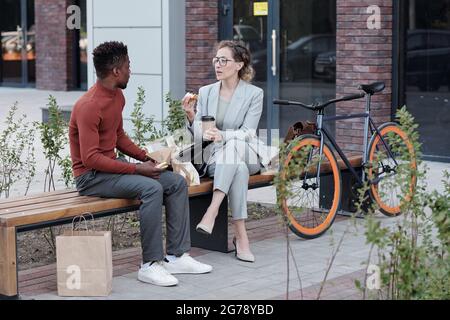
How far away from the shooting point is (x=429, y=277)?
4.70 m

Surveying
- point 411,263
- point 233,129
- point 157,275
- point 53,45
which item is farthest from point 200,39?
point 53,45

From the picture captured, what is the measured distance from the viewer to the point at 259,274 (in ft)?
20.5

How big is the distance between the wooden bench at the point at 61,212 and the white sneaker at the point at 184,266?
1.40 feet

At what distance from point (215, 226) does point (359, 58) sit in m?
4.69

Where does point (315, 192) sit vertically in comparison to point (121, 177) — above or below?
below

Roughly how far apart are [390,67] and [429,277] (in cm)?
651

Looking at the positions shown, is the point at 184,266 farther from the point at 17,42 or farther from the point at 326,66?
the point at 17,42

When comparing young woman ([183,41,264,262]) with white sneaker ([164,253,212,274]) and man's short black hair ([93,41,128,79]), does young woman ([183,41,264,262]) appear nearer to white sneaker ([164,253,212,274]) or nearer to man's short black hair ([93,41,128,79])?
white sneaker ([164,253,212,274])

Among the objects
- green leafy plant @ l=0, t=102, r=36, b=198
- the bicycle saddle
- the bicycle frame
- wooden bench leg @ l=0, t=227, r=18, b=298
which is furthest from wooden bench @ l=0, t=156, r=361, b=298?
green leafy plant @ l=0, t=102, r=36, b=198

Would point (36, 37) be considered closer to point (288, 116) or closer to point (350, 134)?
point (288, 116)

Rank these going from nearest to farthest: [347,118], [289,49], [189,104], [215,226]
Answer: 1. [189,104]
2. [215,226]
3. [347,118]
4. [289,49]

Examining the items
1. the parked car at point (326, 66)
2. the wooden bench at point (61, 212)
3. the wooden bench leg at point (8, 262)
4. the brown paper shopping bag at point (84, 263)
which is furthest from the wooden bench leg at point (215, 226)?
the parked car at point (326, 66)

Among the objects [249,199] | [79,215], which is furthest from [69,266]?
[249,199]

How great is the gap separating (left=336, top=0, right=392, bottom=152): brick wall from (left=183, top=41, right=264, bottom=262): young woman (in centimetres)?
420
